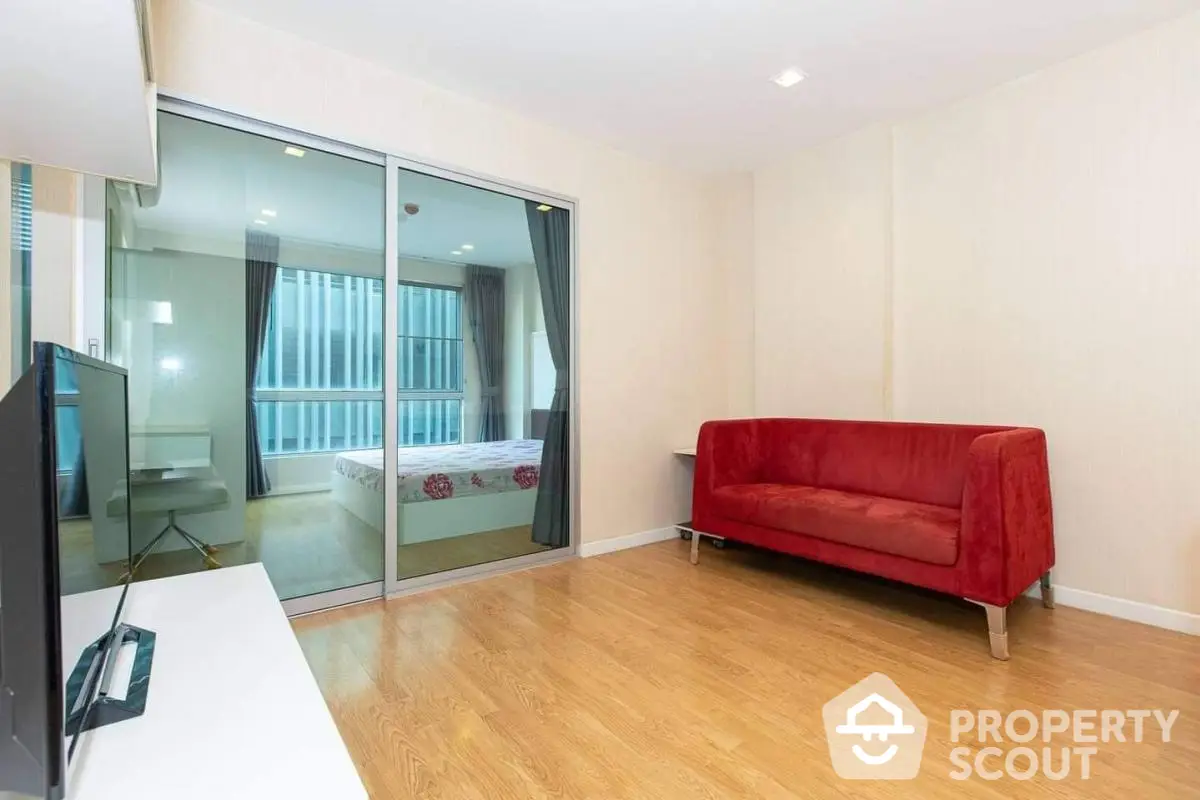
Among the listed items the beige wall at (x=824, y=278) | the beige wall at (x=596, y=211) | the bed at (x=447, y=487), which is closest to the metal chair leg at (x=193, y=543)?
the bed at (x=447, y=487)

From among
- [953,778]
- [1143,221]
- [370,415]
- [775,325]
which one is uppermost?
[1143,221]

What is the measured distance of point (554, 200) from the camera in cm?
367

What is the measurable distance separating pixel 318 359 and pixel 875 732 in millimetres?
2736

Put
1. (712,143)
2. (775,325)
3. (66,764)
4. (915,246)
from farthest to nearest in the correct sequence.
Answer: (775,325) < (712,143) < (915,246) < (66,764)

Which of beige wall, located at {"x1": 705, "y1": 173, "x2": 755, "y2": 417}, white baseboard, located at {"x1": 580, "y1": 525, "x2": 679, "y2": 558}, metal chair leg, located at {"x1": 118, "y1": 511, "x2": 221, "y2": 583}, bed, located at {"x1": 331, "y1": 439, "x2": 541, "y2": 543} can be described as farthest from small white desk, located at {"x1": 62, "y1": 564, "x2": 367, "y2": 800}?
beige wall, located at {"x1": 705, "y1": 173, "x2": 755, "y2": 417}

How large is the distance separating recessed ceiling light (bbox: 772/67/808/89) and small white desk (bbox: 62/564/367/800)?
10.6 ft

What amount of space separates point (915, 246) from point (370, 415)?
10.8 ft

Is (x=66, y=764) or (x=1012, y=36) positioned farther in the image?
(x=1012, y=36)

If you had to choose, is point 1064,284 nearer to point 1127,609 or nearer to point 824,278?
point 824,278

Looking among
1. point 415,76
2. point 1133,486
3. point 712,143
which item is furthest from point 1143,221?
point 415,76

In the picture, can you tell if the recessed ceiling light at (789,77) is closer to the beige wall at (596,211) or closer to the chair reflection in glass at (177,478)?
the beige wall at (596,211)

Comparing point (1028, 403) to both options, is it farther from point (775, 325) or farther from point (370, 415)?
point (370, 415)

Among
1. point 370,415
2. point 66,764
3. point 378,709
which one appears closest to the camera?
point 66,764

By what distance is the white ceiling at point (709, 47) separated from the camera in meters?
2.47
